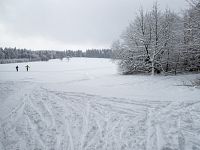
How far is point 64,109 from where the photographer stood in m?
14.3

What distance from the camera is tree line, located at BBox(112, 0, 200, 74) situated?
30.2 metres

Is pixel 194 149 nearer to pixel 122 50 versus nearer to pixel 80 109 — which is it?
pixel 80 109

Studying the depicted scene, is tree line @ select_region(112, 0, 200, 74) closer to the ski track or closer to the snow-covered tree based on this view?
the snow-covered tree

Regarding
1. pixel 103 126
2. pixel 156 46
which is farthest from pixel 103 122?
pixel 156 46

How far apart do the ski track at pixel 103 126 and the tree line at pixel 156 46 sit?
54.6 ft

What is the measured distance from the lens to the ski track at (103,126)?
941 centimetres

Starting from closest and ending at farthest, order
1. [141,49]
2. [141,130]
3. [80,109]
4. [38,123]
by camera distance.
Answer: [141,130] < [38,123] < [80,109] < [141,49]

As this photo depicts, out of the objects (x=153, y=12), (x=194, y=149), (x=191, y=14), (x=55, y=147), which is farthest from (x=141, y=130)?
(x=153, y=12)

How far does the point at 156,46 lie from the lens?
30.5 metres

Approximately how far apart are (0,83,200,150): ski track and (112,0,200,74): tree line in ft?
54.6

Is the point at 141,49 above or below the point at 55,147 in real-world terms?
above

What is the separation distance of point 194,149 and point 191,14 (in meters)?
18.0

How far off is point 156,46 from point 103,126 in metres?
21.5

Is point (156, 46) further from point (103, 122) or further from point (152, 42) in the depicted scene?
point (103, 122)
